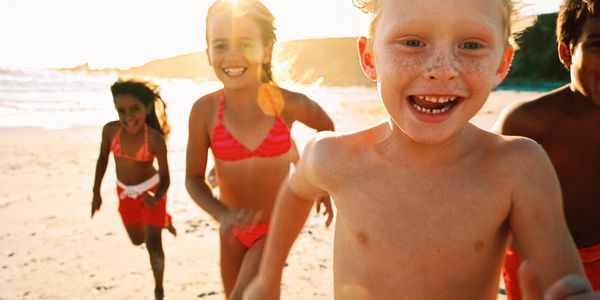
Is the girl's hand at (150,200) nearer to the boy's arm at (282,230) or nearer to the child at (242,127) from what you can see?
the child at (242,127)

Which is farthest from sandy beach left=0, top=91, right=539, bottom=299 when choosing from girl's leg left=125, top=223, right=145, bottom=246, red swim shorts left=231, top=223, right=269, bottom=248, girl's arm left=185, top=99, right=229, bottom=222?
girl's arm left=185, top=99, right=229, bottom=222

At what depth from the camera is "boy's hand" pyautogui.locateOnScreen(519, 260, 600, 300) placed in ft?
4.07

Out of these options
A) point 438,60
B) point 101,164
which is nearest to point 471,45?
point 438,60

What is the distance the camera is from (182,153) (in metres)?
10.2

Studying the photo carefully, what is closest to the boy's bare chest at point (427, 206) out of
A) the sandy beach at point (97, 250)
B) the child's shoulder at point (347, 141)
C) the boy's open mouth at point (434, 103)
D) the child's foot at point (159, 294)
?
the child's shoulder at point (347, 141)

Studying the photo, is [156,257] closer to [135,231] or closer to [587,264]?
[135,231]

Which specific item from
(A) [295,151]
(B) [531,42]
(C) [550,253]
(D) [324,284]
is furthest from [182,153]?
(B) [531,42]

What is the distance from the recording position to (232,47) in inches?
123

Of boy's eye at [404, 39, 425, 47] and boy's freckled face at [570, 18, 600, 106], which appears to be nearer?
boy's eye at [404, 39, 425, 47]

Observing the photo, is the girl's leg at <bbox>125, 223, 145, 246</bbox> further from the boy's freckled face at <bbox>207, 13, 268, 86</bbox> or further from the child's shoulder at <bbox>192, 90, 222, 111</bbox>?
the boy's freckled face at <bbox>207, 13, 268, 86</bbox>

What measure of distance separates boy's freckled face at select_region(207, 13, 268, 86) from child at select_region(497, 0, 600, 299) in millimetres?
1491

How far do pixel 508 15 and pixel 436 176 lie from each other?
0.54 m

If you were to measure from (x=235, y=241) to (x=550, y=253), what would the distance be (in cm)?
209

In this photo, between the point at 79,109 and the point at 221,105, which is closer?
the point at 221,105
